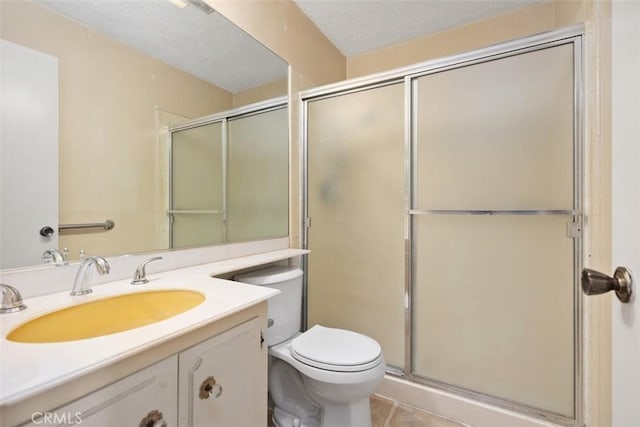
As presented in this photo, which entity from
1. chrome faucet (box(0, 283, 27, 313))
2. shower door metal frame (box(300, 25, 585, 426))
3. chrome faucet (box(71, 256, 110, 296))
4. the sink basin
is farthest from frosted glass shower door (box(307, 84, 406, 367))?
chrome faucet (box(0, 283, 27, 313))

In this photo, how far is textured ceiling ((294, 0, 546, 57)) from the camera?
1.89 meters

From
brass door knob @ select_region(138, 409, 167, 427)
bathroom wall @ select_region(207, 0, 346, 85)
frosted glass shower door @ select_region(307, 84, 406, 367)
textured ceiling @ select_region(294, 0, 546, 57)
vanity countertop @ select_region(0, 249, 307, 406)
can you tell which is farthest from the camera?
textured ceiling @ select_region(294, 0, 546, 57)

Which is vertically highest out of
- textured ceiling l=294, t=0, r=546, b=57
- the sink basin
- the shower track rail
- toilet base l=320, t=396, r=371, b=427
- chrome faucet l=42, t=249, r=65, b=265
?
textured ceiling l=294, t=0, r=546, b=57

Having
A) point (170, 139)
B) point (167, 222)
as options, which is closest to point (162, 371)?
point (167, 222)

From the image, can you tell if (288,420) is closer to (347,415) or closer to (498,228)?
(347,415)

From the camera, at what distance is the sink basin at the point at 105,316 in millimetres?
725

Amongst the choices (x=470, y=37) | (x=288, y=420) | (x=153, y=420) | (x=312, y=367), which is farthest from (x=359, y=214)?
(x=470, y=37)

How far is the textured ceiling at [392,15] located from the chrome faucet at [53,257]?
196cm

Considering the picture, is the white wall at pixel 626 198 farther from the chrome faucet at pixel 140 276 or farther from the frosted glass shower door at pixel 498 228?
the chrome faucet at pixel 140 276

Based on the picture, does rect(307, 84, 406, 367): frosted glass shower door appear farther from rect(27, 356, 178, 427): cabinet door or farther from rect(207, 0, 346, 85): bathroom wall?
rect(27, 356, 178, 427): cabinet door

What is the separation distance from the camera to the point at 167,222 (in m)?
1.23

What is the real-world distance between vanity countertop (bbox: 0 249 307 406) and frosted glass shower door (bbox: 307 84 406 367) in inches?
38.2

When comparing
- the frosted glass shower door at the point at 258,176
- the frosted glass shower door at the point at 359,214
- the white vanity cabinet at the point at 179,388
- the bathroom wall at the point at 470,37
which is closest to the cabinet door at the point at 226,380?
the white vanity cabinet at the point at 179,388

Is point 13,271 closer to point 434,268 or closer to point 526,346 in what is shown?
point 434,268
